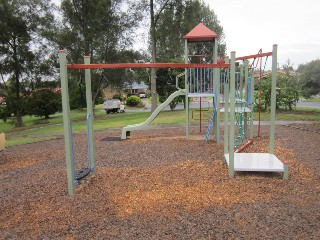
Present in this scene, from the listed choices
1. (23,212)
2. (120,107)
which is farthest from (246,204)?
(120,107)

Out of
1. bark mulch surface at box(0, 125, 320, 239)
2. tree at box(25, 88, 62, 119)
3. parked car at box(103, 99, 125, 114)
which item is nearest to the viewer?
bark mulch surface at box(0, 125, 320, 239)

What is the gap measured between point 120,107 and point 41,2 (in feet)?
47.7

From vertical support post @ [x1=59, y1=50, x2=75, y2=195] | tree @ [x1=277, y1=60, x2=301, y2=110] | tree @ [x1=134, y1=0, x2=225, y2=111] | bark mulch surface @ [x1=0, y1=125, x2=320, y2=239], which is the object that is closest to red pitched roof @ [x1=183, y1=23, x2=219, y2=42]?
bark mulch surface @ [x1=0, y1=125, x2=320, y2=239]

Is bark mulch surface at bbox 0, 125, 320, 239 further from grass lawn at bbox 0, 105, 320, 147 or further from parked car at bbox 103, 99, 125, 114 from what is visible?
parked car at bbox 103, 99, 125, 114

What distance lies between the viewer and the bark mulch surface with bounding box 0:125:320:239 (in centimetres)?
379

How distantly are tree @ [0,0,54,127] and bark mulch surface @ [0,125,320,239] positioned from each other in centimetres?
1670

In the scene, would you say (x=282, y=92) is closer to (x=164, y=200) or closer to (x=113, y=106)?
(x=164, y=200)

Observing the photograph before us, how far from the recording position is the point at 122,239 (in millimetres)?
3604

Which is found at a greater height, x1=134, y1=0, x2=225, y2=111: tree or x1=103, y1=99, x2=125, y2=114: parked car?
x1=134, y1=0, x2=225, y2=111: tree

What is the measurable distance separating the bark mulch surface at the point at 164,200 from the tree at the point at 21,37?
54.8ft

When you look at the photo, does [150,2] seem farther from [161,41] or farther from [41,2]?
[41,2]

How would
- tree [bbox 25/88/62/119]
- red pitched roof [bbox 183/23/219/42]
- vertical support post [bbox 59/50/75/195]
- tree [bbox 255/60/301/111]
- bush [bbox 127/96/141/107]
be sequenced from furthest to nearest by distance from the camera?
1. bush [bbox 127/96/141/107]
2. tree [bbox 25/88/62/119]
3. tree [bbox 255/60/301/111]
4. red pitched roof [bbox 183/23/219/42]
5. vertical support post [bbox 59/50/75/195]

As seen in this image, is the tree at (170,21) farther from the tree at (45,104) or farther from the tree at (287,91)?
the tree at (45,104)

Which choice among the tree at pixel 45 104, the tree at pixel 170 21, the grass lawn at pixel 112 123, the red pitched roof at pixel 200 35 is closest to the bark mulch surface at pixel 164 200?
the red pitched roof at pixel 200 35
